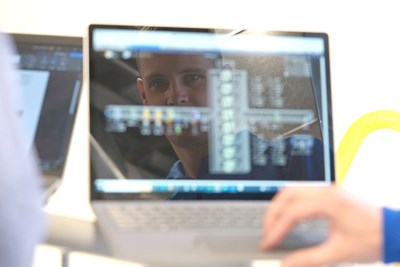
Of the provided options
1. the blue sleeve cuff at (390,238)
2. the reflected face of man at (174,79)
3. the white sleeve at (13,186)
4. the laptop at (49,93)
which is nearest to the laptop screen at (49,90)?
the laptop at (49,93)

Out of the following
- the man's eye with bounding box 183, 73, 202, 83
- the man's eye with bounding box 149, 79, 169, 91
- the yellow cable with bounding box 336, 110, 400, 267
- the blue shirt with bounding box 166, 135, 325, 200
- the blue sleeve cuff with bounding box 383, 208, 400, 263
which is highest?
the man's eye with bounding box 183, 73, 202, 83

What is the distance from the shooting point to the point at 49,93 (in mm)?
941

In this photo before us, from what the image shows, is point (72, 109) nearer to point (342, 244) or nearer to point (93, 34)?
point (93, 34)

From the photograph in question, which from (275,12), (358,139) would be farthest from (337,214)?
(275,12)

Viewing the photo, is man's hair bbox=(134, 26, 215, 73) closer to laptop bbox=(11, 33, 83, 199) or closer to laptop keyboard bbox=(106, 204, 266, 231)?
laptop bbox=(11, 33, 83, 199)

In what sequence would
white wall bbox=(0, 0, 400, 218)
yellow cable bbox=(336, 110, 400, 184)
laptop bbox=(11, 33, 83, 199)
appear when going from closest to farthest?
1. laptop bbox=(11, 33, 83, 199)
2. yellow cable bbox=(336, 110, 400, 184)
3. white wall bbox=(0, 0, 400, 218)

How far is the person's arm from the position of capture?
609 mm

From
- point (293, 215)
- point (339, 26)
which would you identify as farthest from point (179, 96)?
point (339, 26)

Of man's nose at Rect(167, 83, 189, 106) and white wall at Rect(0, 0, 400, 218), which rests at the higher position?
white wall at Rect(0, 0, 400, 218)

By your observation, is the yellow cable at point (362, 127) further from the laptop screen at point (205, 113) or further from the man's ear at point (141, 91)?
the man's ear at point (141, 91)

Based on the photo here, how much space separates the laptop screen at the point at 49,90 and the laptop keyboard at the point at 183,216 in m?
0.13

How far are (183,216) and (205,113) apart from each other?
212 mm

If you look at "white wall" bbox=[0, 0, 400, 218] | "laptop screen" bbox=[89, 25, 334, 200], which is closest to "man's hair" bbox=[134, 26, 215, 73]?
"laptop screen" bbox=[89, 25, 334, 200]

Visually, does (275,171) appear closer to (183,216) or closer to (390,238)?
(183,216)
